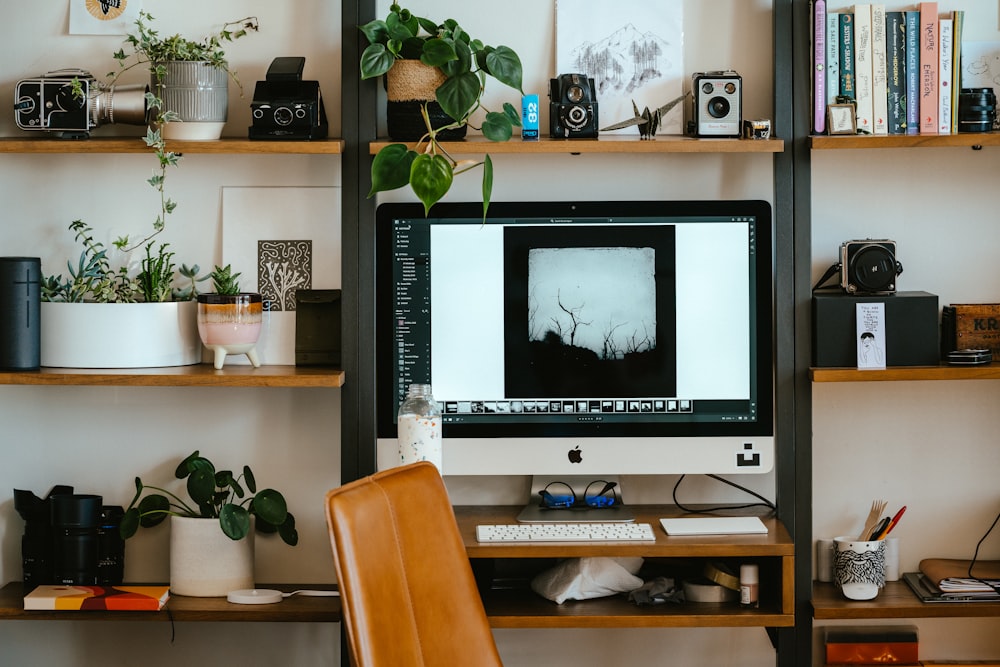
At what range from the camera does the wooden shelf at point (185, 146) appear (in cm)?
212

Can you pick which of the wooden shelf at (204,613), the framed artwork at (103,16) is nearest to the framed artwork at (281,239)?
the framed artwork at (103,16)

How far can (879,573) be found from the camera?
221 centimetres

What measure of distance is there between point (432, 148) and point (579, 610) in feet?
3.26

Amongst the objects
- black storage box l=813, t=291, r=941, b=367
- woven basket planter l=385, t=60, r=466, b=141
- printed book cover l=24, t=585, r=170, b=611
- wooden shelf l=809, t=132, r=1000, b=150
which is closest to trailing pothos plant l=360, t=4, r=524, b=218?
woven basket planter l=385, t=60, r=466, b=141

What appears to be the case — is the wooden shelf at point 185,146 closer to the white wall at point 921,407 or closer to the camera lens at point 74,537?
the camera lens at point 74,537

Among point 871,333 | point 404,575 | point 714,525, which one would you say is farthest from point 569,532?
point 871,333

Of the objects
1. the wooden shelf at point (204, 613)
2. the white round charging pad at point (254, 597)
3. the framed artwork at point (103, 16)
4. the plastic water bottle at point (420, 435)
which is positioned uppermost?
the framed artwork at point (103, 16)

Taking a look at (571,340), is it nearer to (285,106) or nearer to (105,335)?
(285,106)

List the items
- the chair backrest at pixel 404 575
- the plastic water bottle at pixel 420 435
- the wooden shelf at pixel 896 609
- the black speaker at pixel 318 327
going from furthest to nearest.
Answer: the black speaker at pixel 318 327 → the wooden shelf at pixel 896 609 → the plastic water bottle at pixel 420 435 → the chair backrest at pixel 404 575

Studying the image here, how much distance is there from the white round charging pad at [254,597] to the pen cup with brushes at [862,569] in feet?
4.06

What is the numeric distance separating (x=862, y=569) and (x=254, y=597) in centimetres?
131

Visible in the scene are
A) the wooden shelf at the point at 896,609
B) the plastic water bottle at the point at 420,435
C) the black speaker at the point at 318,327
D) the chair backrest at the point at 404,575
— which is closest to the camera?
the chair backrest at the point at 404,575

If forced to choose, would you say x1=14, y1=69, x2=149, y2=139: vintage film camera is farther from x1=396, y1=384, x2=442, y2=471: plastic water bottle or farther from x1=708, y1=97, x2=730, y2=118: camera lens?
x1=708, y1=97, x2=730, y2=118: camera lens

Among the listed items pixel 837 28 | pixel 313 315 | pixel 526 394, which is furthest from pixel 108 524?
pixel 837 28
